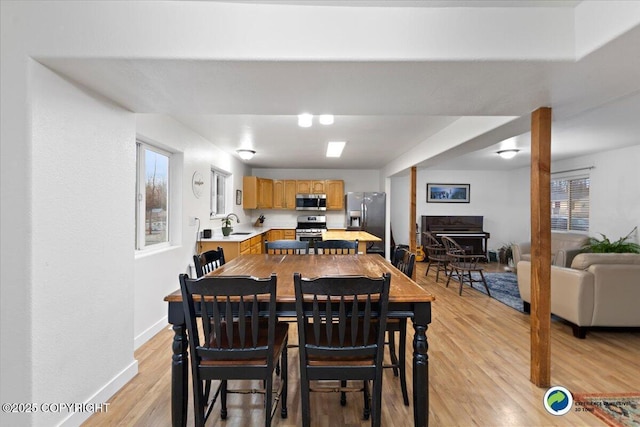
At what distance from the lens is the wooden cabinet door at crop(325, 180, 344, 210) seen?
283 inches

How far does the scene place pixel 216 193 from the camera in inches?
203

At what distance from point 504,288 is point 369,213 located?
290 cm

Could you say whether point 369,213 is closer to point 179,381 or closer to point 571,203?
point 571,203

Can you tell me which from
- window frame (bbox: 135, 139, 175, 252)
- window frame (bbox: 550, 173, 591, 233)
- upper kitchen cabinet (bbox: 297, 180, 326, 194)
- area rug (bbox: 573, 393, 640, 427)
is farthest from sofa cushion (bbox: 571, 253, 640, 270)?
upper kitchen cabinet (bbox: 297, 180, 326, 194)

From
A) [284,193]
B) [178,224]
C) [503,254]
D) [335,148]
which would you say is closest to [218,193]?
[178,224]

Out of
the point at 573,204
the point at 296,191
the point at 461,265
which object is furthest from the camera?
the point at 296,191

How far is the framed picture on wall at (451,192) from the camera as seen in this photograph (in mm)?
7789

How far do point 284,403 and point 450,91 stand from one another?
86.7 inches

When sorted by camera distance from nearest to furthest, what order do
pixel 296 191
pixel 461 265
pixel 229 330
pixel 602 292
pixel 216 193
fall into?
pixel 229 330, pixel 602 292, pixel 461 265, pixel 216 193, pixel 296 191

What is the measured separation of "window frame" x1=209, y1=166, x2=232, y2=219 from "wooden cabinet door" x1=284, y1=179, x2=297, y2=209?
170 centimetres

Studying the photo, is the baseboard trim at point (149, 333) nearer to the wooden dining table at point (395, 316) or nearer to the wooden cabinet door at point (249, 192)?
the wooden dining table at point (395, 316)

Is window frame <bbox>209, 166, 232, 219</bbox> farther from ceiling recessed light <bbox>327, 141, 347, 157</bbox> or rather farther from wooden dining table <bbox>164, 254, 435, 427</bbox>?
wooden dining table <bbox>164, 254, 435, 427</bbox>

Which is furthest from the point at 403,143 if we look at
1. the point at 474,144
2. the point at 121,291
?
the point at 121,291

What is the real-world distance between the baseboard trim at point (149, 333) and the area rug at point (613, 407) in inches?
125
